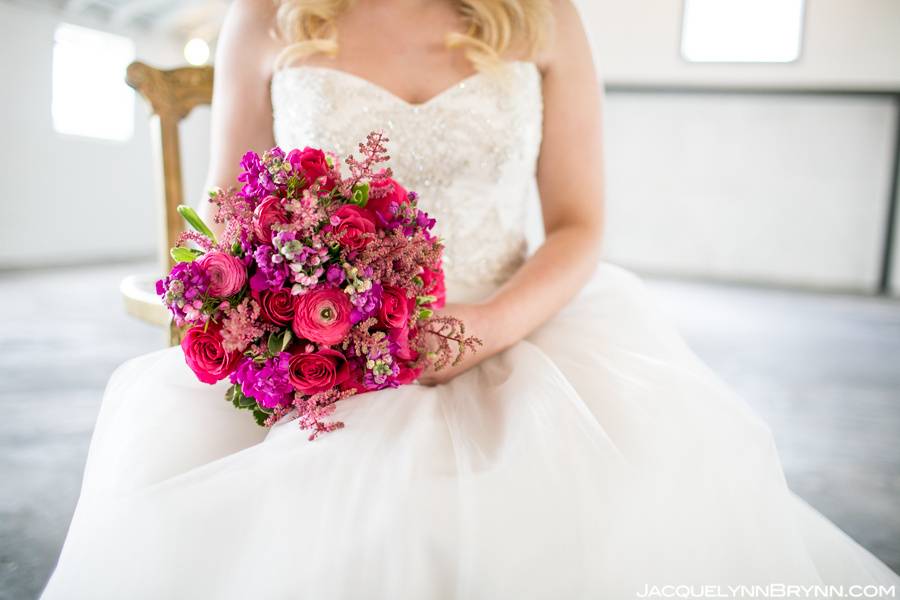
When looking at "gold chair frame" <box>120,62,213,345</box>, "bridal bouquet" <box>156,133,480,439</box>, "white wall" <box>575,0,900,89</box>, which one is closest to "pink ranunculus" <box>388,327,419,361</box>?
"bridal bouquet" <box>156,133,480,439</box>

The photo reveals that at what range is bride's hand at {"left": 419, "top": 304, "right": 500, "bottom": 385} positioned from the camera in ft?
3.70

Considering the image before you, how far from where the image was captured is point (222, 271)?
80 cm

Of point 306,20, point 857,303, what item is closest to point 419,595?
point 306,20

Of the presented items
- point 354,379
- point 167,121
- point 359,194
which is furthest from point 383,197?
point 167,121

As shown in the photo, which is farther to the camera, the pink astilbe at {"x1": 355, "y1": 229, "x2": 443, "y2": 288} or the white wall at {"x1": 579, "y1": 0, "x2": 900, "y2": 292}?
the white wall at {"x1": 579, "y1": 0, "x2": 900, "y2": 292}

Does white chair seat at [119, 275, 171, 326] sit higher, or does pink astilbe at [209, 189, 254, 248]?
pink astilbe at [209, 189, 254, 248]

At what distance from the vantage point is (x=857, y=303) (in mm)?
8055

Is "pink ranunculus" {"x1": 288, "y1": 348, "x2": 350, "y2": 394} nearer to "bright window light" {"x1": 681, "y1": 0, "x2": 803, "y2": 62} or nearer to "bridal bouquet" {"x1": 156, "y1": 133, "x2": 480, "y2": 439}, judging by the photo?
"bridal bouquet" {"x1": 156, "y1": 133, "x2": 480, "y2": 439}

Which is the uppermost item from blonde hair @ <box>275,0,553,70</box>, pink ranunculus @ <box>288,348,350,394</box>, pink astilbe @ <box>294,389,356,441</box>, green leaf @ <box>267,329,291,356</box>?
blonde hair @ <box>275,0,553,70</box>

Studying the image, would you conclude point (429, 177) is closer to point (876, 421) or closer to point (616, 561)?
point (616, 561)

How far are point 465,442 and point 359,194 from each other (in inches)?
13.9

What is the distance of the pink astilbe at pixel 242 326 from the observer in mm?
802

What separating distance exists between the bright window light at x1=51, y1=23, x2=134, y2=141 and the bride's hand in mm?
9019

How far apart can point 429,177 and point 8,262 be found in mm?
8366
